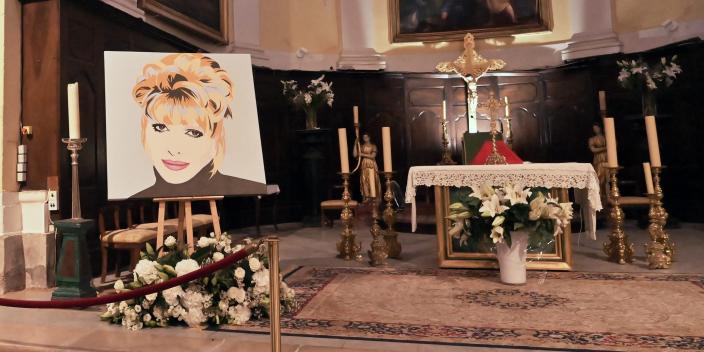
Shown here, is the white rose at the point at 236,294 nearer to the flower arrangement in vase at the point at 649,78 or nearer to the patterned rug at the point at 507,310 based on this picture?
the patterned rug at the point at 507,310

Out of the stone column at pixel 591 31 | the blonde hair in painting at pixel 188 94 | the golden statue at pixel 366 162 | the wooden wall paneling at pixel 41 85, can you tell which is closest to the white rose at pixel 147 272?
the blonde hair in painting at pixel 188 94

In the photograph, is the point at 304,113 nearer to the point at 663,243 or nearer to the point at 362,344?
the point at 663,243

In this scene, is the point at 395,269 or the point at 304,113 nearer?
the point at 395,269

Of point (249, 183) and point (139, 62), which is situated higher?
point (139, 62)

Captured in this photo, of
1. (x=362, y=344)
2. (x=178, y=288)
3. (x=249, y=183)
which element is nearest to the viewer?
(x=362, y=344)

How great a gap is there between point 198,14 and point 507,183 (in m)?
6.19

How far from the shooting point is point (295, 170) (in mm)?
9234

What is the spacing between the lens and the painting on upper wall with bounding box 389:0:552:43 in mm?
9523

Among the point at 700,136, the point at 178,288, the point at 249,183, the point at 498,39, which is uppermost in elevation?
the point at 498,39

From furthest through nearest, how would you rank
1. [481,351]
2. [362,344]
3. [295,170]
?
[295,170] → [362,344] → [481,351]

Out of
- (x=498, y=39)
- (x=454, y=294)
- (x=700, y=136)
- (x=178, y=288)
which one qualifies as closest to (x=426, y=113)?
(x=498, y=39)

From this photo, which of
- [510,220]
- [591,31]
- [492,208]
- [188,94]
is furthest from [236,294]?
[591,31]

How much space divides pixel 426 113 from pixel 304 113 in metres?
2.60

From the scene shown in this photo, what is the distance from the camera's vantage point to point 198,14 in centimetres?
787
